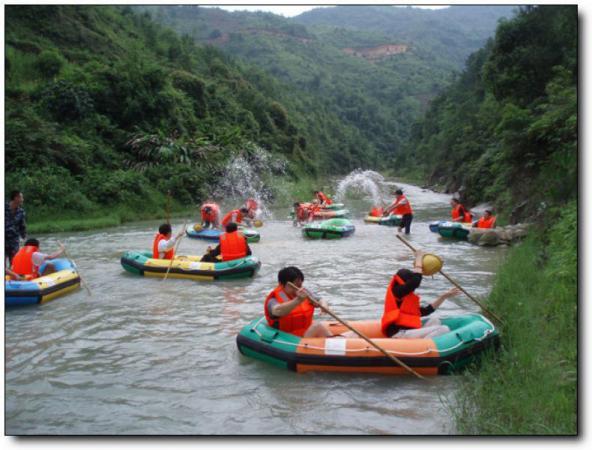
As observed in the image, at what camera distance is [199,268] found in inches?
416

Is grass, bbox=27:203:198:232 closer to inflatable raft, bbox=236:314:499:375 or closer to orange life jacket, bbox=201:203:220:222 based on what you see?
orange life jacket, bbox=201:203:220:222

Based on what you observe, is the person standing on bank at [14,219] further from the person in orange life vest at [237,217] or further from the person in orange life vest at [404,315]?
the person in orange life vest at [404,315]

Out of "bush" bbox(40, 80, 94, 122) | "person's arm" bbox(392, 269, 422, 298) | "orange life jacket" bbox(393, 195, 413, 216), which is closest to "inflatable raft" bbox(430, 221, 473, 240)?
"orange life jacket" bbox(393, 195, 413, 216)

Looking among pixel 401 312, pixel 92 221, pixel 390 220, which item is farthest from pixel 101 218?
pixel 401 312

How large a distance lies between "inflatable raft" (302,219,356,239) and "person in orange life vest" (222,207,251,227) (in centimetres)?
173

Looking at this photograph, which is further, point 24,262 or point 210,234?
point 210,234

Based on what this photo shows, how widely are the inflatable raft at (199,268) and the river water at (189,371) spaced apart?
20cm

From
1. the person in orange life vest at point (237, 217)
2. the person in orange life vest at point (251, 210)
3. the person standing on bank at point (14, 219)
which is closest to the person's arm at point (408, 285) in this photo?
the person standing on bank at point (14, 219)

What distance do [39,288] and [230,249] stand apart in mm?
3377

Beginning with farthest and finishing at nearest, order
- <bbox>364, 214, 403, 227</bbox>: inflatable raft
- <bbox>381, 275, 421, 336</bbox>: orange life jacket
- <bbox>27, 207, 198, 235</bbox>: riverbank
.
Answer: <bbox>364, 214, 403, 227</bbox>: inflatable raft < <bbox>27, 207, 198, 235</bbox>: riverbank < <bbox>381, 275, 421, 336</bbox>: orange life jacket

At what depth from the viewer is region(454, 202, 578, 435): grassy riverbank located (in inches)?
173

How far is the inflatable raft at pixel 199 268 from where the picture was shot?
34.6ft

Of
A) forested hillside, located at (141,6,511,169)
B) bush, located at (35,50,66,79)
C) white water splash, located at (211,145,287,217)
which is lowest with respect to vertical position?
white water splash, located at (211,145,287,217)

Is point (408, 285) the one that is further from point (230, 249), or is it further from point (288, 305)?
point (230, 249)
